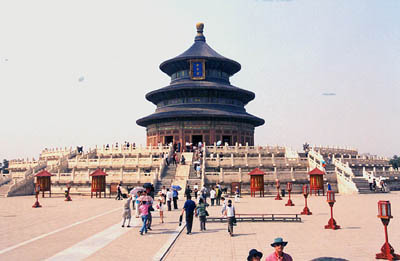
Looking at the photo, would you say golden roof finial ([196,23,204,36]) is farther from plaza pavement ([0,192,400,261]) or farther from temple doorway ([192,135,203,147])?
plaza pavement ([0,192,400,261])

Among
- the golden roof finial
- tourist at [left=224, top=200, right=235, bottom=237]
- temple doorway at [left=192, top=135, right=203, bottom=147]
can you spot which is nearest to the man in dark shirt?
tourist at [left=224, top=200, right=235, bottom=237]

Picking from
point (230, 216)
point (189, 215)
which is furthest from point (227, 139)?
point (230, 216)

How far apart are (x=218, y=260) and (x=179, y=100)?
47.1 m

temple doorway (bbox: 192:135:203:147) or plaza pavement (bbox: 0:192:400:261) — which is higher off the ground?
temple doorway (bbox: 192:135:203:147)

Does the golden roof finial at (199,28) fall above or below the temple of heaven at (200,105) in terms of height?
above

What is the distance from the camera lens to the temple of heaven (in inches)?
2062

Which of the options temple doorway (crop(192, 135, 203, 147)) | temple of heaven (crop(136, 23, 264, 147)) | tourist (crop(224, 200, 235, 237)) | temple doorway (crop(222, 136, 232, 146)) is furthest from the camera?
temple doorway (crop(222, 136, 232, 146))

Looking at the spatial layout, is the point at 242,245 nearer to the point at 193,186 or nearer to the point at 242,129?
the point at 193,186

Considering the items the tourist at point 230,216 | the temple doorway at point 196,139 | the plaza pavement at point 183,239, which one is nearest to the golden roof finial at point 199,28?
the temple doorway at point 196,139

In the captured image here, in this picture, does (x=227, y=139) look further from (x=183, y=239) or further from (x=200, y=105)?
(x=183, y=239)

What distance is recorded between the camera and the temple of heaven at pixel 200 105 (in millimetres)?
52363

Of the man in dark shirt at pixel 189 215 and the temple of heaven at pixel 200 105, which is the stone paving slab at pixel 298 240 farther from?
the temple of heaven at pixel 200 105

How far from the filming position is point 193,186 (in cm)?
3244

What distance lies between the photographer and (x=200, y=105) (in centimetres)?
5425
